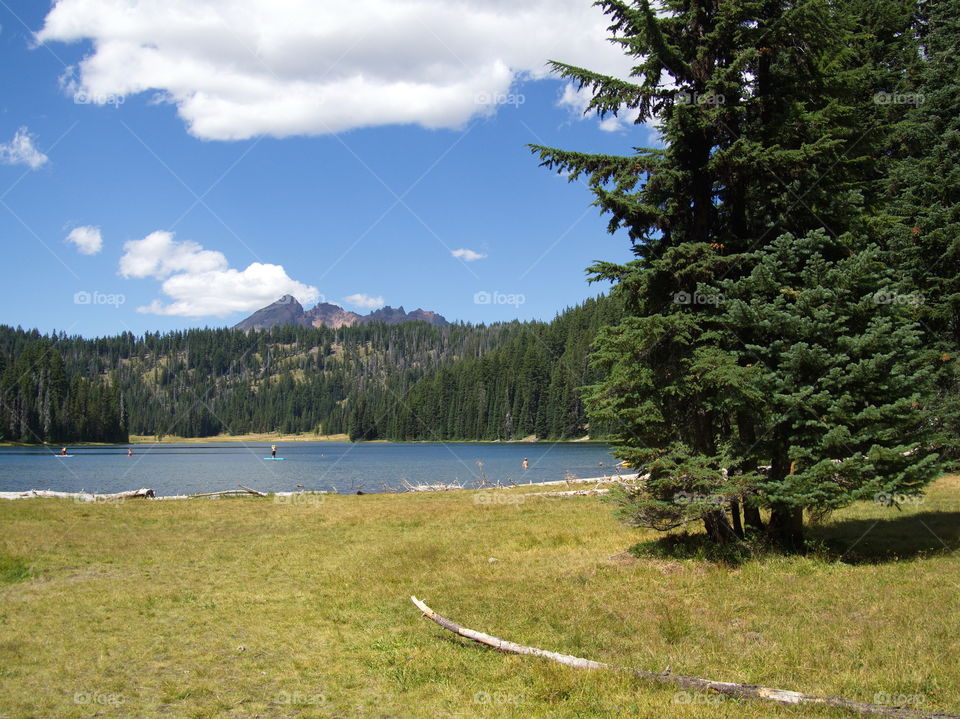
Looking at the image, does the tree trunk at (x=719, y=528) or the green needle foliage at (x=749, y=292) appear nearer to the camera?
the green needle foliage at (x=749, y=292)

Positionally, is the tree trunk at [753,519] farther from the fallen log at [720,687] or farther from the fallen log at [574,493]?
the fallen log at [574,493]

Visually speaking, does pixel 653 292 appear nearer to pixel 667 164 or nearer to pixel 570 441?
pixel 667 164

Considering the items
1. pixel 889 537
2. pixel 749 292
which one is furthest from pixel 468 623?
pixel 889 537

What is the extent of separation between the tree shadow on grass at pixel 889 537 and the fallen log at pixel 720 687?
8.02m

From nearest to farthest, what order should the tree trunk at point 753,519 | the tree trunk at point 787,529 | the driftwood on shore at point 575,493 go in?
the tree trunk at point 787,529
the tree trunk at point 753,519
the driftwood on shore at point 575,493

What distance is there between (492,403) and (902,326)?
6641 inches

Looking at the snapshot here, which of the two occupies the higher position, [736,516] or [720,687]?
[736,516]

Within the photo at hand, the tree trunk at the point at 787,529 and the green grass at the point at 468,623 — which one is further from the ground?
the tree trunk at the point at 787,529

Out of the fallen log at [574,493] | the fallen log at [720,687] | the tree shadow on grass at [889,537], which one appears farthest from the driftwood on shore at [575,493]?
the fallen log at [720,687]

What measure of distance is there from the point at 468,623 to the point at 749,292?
9.81m

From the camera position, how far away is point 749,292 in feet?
50.1

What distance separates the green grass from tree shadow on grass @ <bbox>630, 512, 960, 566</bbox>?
116mm

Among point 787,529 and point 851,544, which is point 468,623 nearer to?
point 787,529

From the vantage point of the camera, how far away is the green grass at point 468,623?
855cm
